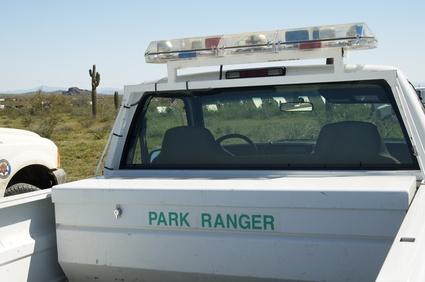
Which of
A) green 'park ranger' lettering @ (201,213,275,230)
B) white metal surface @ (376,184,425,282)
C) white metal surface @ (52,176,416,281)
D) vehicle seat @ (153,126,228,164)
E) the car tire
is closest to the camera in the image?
white metal surface @ (376,184,425,282)

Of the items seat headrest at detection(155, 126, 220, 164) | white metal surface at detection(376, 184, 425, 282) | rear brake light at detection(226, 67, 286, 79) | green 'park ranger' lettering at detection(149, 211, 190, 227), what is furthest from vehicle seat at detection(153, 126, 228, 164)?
white metal surface at detection(376, 184, 425, 282)

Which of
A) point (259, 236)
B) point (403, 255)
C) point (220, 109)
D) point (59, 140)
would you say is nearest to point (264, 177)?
point (259, 236)

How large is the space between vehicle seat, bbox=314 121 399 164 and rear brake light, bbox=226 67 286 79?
460 millimetres

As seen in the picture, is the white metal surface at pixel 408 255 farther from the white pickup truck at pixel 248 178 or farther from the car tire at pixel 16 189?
the car tire at pixel 16 189

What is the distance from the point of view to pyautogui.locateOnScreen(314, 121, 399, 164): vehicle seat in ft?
12.2

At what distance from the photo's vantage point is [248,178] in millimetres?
3592

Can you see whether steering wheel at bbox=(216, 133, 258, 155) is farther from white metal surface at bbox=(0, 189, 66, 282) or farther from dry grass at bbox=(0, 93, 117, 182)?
dry grass at bbox=(0, 93, 117, 182)

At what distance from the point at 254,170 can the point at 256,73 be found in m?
0.64

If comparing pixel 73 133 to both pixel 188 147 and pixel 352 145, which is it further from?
pixel 352 145

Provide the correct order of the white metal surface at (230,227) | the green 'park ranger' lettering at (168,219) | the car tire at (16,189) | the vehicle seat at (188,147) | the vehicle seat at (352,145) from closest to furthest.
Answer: the white metal surface at (230,227) → the green 'park ranger' lettering at (168,219) → the vehicle seat at (352,145) → the vehicle seat at (188,147) → the car tire at (16,189)

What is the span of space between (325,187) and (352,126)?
97 centimetres

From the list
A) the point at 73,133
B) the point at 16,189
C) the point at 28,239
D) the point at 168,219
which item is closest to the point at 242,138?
the point at 168,219

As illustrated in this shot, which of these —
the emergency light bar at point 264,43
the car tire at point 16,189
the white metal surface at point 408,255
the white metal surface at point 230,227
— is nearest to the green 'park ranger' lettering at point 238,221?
the white metal surface at point 230,227

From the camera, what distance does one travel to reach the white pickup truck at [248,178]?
2.95 metres
